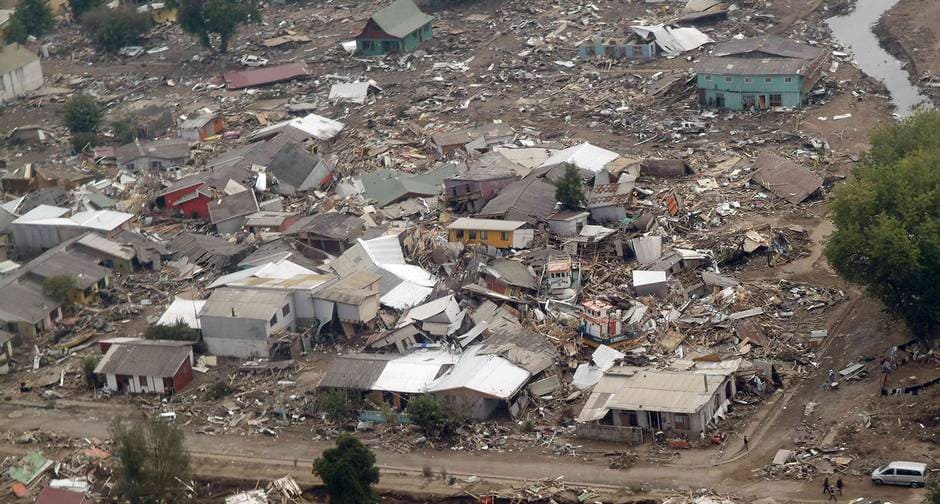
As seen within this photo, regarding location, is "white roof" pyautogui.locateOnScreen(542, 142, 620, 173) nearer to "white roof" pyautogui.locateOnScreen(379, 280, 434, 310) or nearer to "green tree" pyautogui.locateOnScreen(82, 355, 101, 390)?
"white roof" pyautogui.locateOnScreen(379, 280, 434, 310)

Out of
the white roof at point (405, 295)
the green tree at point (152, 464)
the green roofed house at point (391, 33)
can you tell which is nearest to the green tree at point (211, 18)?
the green roofed house at point (391, 33)

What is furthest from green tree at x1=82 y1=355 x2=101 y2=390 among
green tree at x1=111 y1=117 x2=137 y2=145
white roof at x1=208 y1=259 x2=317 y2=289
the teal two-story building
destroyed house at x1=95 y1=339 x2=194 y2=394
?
the teal two-story building

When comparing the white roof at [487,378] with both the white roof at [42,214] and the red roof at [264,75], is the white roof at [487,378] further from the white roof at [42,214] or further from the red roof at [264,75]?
the red roof at [264,75]

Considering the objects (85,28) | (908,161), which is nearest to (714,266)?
(908,161)

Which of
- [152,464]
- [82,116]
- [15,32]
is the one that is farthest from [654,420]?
[15,32]

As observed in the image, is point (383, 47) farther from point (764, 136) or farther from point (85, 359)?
point (85, 359)

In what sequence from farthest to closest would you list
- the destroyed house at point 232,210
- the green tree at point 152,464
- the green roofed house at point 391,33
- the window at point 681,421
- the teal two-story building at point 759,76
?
the green roofed house at point 391,33 → the teal two-story building at point 759,76 → the destroyed house at point 232,210 → the window at point 681,421 → the green tree at point 152,464
